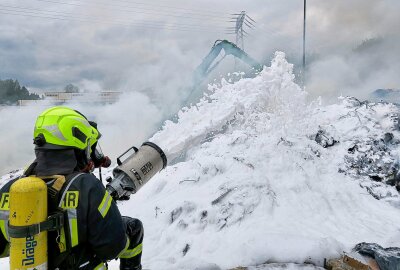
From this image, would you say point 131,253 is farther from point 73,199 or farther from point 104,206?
point 73,199

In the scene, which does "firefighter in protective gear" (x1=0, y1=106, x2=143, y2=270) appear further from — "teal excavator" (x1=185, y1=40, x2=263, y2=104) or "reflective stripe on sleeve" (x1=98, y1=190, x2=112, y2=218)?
"teal excavator" (x1=185, y1=40, x2=263, y2=104)

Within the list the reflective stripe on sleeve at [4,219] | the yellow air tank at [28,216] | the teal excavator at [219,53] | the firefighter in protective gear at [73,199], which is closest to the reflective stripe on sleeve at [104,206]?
the firefighter in protective gear at [73,199]

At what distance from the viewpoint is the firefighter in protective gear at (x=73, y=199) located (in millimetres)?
2016

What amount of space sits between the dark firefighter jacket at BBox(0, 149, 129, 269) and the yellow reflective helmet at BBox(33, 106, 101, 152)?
189 mm

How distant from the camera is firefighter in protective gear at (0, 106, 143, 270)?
2016 millimetres

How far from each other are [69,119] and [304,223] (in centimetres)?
444

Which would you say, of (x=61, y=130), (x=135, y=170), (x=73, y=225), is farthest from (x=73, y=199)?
(x=135, y=170)

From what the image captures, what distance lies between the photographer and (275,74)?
6895 mm

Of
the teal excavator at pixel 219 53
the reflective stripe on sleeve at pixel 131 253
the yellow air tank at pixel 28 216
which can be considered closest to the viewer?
the yellow air tank at pixel 28 216

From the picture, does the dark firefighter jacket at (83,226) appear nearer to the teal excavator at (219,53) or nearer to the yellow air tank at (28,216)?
the yellow air tank at (28,216)

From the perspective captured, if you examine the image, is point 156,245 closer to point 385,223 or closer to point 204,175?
point 204,175

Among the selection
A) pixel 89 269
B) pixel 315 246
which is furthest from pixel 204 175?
pixel 89 269

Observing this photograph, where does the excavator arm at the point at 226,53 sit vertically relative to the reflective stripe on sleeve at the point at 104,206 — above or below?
above

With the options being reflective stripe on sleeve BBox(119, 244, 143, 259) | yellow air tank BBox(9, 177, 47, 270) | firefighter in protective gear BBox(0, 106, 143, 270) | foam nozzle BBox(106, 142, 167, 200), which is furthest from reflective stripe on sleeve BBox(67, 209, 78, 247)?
foam nozzle BBox(106, 142, 167, 200)
